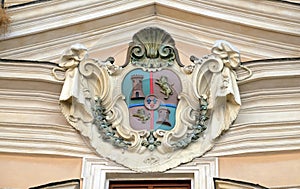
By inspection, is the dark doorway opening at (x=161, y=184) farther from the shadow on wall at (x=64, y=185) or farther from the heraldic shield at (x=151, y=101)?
the shadow on wall at (x=64, y=185)

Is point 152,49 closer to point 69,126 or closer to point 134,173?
point 69,126

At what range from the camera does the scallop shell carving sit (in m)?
6.70

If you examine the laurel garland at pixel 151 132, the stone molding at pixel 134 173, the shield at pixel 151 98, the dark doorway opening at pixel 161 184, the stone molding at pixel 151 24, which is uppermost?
the stone molding at pixel 151 24

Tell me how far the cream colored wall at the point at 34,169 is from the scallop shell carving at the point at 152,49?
1263mm

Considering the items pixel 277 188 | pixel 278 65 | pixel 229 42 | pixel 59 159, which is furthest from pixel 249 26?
pixel 59 159

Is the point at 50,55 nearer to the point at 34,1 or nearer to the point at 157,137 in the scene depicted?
the point at 34,1

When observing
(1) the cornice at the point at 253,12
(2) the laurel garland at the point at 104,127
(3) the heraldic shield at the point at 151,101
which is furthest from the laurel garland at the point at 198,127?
(1) the cornice at the point at 253,12

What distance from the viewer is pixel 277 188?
5.83 meters

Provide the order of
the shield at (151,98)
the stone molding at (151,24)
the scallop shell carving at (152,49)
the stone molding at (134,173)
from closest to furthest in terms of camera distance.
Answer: the stone molding at (134,173) < the shield at (151,98) < the scallop shell carving at (152,49) < the stone molding at (151,24)

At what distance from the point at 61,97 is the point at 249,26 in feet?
7.16

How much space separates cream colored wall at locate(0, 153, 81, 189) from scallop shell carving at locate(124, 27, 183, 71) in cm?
126

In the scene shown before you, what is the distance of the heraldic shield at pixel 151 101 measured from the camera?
20.1 ft

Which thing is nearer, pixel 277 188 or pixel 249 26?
pixel 277 188

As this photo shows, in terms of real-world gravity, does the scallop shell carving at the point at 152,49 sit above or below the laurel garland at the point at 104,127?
above
